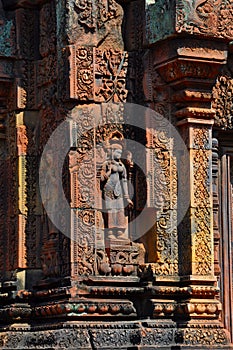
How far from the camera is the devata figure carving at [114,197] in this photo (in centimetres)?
1866

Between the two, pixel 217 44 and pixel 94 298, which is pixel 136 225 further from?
pixel 217 44

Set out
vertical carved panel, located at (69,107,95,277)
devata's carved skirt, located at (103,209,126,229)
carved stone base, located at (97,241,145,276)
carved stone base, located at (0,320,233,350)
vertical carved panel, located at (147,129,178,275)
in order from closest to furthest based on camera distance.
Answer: carved stone base, located at (0,320,233,350) < vertical carved panel, located at (69,107,95,277) < carved stone base, located at (97,241,145,276) < devata's carved skirt, located at (103,209,126,229) < vertical carved panel, located at (147,129,178,275)

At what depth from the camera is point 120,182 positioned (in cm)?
1881

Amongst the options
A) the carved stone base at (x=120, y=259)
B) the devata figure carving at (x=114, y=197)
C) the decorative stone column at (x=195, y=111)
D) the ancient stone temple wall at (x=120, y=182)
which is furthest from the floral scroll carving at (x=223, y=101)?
the carved stone base at (x=120, y=259)

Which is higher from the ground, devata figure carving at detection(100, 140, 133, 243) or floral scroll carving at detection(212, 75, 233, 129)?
floral scroll carving at detection(212, 75, 233, 129)

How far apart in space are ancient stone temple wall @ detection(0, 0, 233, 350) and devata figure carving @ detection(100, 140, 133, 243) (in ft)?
0.05

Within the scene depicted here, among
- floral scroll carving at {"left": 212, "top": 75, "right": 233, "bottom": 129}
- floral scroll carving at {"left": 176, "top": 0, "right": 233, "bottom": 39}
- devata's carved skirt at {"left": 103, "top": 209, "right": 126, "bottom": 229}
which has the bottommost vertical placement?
devata's carved skirt at {"left": 103, "top": 209, "right": 126, "bottom": 229}

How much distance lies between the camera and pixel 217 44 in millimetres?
18891

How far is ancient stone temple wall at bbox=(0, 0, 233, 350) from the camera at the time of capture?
60.4 ft

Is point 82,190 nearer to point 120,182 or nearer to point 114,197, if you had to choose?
point 114,197

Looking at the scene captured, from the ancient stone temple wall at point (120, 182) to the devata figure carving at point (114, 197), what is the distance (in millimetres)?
16

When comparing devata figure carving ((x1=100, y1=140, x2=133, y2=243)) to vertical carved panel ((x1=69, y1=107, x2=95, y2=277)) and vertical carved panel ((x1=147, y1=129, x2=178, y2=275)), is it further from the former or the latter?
vertical carved panel ((x1=147, y1=129, x2=178, y2=275))

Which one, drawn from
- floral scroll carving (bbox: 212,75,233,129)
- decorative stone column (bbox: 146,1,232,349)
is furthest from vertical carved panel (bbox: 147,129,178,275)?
floral scroll carving (bbox: 212,75,233,129)

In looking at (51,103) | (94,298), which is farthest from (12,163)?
(94,298)
